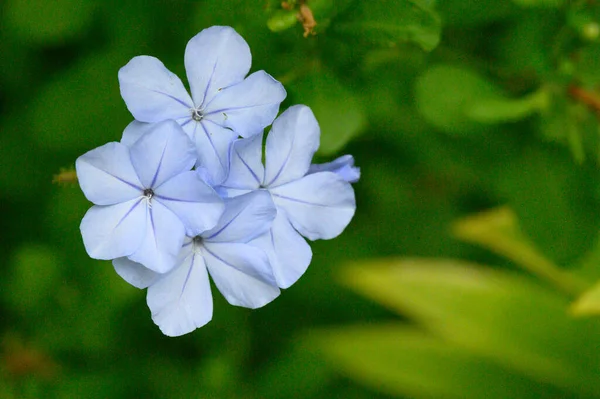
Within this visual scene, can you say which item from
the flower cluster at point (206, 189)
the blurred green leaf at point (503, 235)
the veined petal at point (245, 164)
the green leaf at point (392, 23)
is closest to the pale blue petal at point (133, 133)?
the flower cluster at point (206, 189)

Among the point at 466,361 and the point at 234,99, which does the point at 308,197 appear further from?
the point at 466,361

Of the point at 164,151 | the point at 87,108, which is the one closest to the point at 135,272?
the point at 164,151

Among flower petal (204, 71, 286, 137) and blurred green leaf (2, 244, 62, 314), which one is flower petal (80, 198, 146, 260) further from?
blurred green leaf (2, 244, 62, 314)

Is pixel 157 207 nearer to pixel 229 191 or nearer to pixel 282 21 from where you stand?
pixel 229 191

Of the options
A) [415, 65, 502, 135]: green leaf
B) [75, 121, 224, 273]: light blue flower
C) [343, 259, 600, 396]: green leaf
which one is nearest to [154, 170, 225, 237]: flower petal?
[75, 121, 224, 273]: light blue flower

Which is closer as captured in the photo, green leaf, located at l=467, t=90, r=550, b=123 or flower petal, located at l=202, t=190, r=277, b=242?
flower petal, located at l=202, t=190, r=277, b=242

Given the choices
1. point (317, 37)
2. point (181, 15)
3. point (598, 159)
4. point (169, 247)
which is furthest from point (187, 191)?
point (598, 159)
